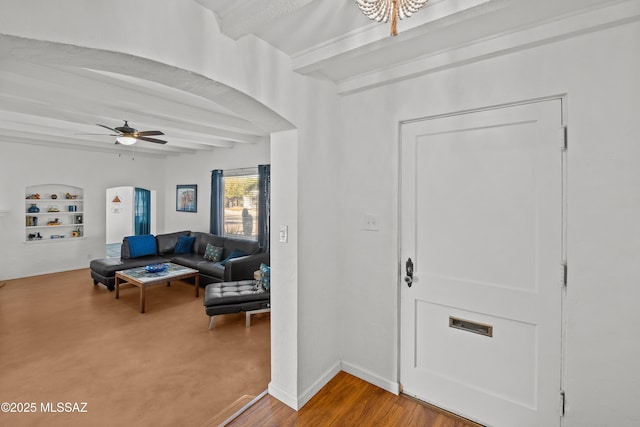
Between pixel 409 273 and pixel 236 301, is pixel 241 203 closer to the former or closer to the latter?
pixel 236 301

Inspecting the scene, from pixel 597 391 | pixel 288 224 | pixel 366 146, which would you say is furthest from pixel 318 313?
pixel 597 391

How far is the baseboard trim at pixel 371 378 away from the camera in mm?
2290

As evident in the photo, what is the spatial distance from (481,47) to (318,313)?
2153 millimetres

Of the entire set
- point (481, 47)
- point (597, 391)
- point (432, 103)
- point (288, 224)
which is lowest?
point (597, 391)

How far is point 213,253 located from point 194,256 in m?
0.57

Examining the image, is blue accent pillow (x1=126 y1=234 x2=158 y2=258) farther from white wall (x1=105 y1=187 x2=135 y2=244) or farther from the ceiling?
white wall (x1=105 y1=187 x2=135 y2=244)

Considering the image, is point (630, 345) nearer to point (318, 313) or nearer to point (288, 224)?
point (318, 313)

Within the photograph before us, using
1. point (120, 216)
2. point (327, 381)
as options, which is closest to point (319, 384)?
point (327, 381)

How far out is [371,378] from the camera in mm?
2416

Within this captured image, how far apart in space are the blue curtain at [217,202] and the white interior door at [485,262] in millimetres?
4665

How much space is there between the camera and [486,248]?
6.31 ft

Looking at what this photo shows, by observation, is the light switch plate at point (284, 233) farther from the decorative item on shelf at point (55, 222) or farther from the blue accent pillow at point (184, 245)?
the decorative item on shelf at point (55, 222)

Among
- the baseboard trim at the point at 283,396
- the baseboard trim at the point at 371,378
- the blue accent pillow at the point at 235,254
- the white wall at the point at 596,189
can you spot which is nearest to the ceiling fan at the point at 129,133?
the blue accent pillow at the point at 235,254

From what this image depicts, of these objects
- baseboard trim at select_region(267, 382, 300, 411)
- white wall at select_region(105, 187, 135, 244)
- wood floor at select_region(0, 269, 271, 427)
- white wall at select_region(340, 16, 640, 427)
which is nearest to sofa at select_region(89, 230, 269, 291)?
wood floor at select_region(0, 269, 271, 427)
